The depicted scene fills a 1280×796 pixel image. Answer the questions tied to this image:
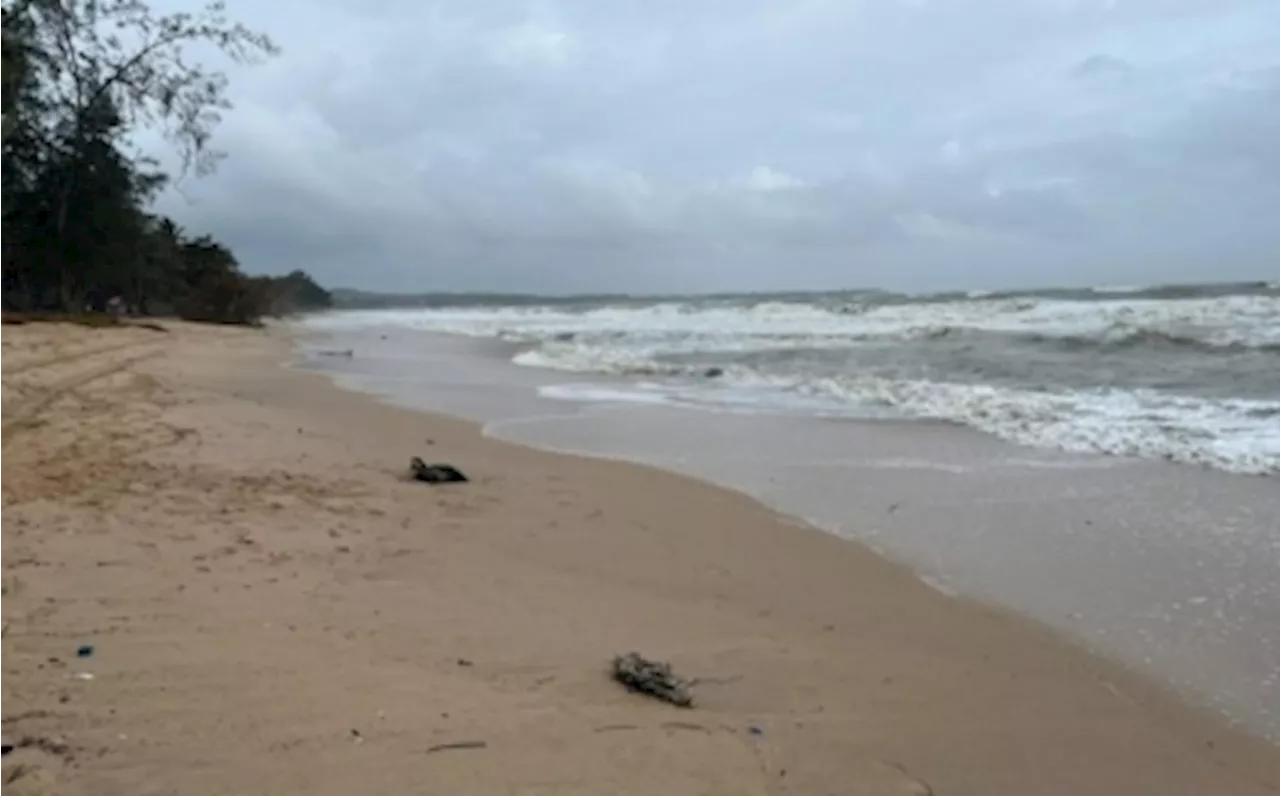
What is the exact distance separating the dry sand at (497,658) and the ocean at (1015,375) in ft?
16.0

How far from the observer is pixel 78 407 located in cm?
950

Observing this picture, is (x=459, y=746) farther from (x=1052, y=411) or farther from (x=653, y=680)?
(x=1052, y=411)

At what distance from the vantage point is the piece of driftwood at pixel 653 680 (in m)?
3.21

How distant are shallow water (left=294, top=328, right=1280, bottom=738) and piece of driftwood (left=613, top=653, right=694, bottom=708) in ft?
6.18

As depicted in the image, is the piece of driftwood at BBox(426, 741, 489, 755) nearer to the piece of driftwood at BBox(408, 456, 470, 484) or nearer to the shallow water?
the shallow water

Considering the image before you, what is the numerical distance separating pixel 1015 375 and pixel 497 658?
13909 mm

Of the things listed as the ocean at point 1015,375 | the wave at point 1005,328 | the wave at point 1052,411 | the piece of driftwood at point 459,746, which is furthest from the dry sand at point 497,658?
the wave at point 1005,328

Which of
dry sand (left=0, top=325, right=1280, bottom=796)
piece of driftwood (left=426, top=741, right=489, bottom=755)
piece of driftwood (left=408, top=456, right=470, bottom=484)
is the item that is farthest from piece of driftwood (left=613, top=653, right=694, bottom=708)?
piece of driftwood (left=408, top=456, right=470, bottom=484)

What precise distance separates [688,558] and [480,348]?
2304 cm

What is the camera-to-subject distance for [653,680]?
327 centimetres

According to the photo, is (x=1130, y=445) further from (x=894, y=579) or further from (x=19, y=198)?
(x=19, y=198)

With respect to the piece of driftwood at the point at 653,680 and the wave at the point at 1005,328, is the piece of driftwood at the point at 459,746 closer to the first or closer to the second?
the piece of driftwood at the point at 653,680

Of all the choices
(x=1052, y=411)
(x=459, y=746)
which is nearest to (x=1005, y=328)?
(x=1052, y=411)

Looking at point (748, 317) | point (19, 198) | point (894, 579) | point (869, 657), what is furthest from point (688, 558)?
point (748, 317)
